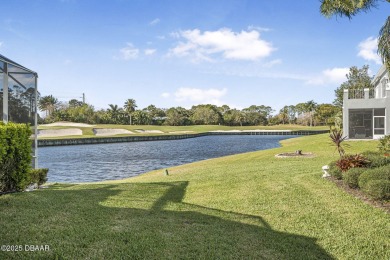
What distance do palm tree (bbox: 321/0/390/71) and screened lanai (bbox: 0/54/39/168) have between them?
9.16 m

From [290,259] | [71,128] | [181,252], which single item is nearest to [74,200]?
[181,252]

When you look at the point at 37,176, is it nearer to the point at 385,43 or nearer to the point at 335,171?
the point at 335,171

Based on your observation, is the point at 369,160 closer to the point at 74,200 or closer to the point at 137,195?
the point at 137,195

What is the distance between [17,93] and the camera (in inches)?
350

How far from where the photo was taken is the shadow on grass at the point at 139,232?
154 inches

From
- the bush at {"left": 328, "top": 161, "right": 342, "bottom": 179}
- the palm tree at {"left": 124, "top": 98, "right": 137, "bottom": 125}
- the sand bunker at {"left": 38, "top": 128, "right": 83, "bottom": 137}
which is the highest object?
the palm tree at {"left": 124, "top": 98, "right": 137, "bottom": 125}

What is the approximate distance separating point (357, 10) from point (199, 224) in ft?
27.0

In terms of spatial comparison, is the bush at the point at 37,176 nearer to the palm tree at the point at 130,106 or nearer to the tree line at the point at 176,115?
the tree line at the point at 176,115

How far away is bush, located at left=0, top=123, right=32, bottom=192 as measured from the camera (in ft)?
21.9

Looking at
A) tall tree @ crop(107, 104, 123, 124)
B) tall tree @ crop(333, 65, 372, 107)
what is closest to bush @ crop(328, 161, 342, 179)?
tall tree @ crop(333, 65, 372, 107)

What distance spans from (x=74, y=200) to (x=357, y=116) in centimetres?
2586

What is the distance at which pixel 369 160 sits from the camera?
29.8ft

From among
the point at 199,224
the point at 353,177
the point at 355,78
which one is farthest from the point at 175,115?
the point at 199,224

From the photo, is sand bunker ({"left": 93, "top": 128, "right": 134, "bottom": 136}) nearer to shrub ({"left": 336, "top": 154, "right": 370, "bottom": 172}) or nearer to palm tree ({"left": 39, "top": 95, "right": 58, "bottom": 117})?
palm tree ({"left": 39, "top": 95, "right": 58, "bottom": 117})
